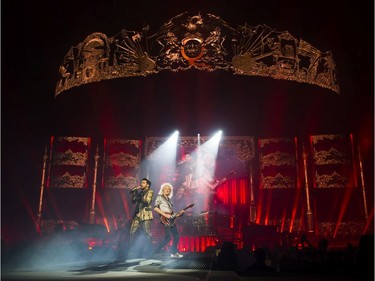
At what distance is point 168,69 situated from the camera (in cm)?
1462

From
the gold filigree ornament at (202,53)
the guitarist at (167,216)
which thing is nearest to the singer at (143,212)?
the guitarist at (167,216)

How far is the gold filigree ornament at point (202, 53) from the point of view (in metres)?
13.9

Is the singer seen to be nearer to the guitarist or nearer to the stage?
the guitarist

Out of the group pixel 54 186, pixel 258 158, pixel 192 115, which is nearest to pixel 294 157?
pixel 258 158

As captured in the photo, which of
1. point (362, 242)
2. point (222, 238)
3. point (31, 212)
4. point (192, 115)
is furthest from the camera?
point (192, 115)

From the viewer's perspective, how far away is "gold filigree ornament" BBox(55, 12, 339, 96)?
45.5 feet

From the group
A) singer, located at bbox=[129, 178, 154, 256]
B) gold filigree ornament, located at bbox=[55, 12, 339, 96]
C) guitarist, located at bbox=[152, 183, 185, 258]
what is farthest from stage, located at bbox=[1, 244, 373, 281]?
gold filigree ornament, located at bbox=[55, 12, 339, 96]

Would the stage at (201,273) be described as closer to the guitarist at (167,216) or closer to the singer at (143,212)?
the singer at (143,212)

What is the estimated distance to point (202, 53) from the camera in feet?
46.2

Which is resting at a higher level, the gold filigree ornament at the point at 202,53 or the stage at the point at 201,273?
the gold filigree ornament at the point at 202,53

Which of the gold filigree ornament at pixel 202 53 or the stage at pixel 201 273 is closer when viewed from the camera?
the stage at pixel 201 273

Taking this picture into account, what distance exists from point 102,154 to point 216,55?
7.10m

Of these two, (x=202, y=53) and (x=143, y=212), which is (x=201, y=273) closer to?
(x=143, y=212)

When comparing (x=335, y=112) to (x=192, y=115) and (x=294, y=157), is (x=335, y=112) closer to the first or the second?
(x=294, y=157)
